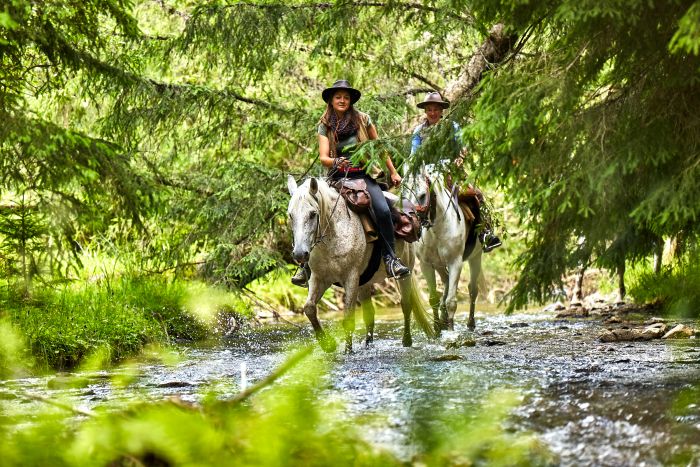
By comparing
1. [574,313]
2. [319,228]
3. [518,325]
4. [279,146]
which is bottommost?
[518,325]

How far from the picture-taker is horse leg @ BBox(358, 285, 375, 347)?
9.60 metres

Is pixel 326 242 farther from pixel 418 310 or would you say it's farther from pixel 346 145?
pixel 418 310

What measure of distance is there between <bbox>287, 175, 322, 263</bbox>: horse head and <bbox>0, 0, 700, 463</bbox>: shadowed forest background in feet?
2.92

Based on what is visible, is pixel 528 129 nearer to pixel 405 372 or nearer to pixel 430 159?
pixel 430 159

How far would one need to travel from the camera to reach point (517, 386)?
5312mm

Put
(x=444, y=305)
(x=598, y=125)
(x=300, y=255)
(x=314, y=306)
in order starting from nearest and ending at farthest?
(x=598, y=125), (x=300, y=255), (x=314, y=306), (x=444, y=305)

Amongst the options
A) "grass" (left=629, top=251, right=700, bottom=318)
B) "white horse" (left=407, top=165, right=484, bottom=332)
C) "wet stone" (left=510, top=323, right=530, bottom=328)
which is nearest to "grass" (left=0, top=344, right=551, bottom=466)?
"white horse" (left=407, top=165, right=484, bottom=332)

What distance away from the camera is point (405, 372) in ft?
21.2

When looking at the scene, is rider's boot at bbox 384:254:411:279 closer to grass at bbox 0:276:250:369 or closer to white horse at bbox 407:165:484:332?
white horse at bbox 407:165:484:332

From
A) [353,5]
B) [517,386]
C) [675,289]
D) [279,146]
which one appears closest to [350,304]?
[517,386]

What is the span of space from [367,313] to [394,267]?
1008 millimetres

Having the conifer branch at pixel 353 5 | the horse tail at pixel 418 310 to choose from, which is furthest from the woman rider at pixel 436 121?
the conifer branch at pixel 353 5

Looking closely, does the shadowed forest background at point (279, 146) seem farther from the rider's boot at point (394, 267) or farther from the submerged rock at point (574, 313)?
the rider's boot at point (394, 267)

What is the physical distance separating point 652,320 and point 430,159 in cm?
549
